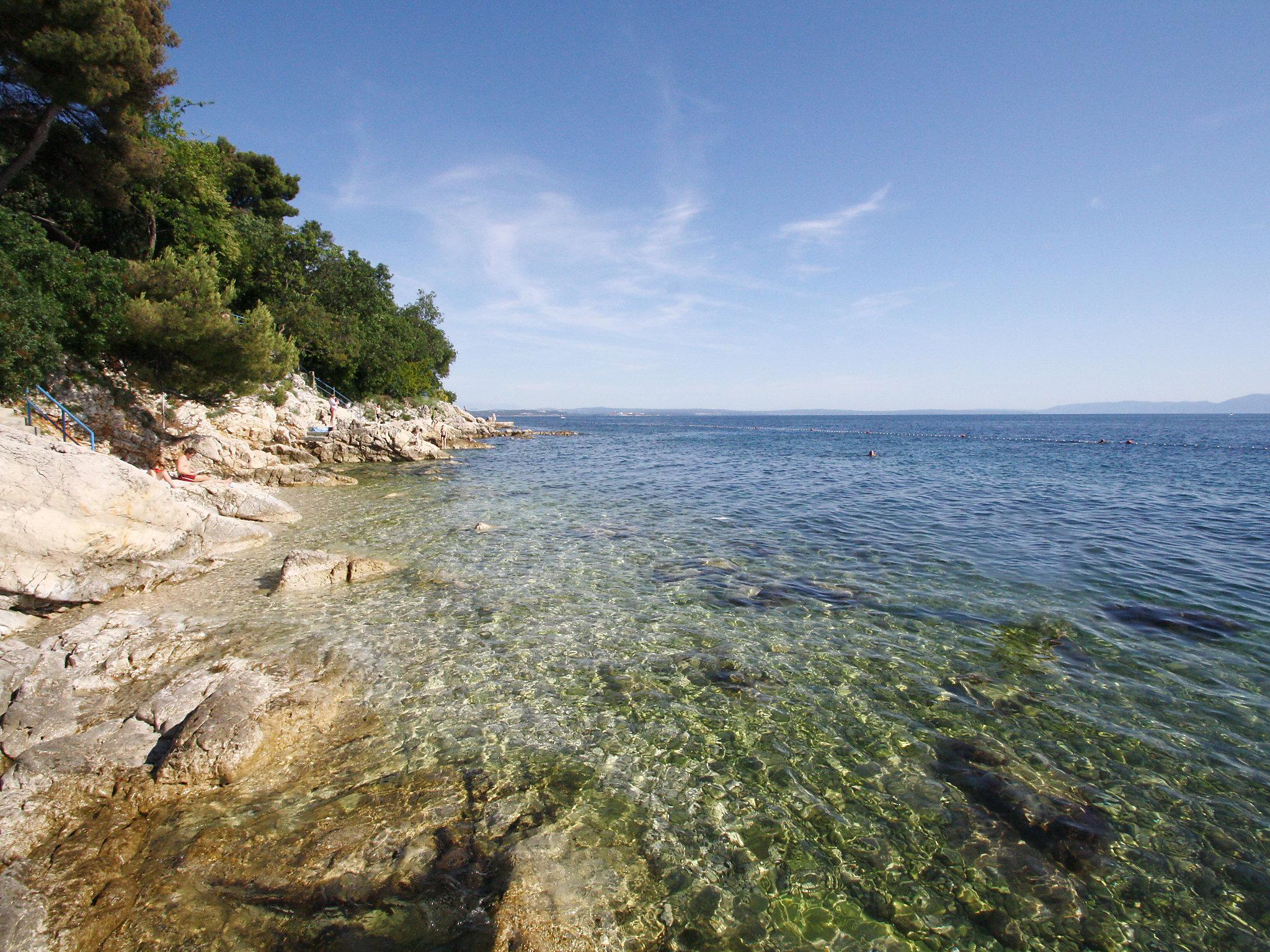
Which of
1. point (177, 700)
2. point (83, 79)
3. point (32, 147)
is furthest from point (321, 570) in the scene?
point (32, 147)

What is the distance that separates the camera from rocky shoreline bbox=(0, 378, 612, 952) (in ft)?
14.2

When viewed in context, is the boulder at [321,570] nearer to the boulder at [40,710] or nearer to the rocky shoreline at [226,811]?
the rocky shoreline at [226,811]

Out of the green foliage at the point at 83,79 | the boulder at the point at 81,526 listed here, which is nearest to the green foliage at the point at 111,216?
the green foliage at the point at 83,79

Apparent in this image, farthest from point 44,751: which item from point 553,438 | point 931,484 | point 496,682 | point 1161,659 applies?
point 553,438

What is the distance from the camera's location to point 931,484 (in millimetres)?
31172

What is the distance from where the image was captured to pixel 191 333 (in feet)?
68.5

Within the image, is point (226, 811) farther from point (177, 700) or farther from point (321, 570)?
point (321, 570)

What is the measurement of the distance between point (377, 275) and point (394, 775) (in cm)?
6296

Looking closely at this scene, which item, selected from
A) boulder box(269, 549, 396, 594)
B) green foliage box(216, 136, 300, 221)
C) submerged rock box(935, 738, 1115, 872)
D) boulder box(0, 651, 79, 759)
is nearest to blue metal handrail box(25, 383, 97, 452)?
boulder box(269, 549, 396, 594)

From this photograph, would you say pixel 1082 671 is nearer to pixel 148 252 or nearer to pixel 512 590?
pixel 512 590

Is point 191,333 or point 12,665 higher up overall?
point 191,333

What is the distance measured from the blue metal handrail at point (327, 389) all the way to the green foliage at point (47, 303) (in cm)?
2258

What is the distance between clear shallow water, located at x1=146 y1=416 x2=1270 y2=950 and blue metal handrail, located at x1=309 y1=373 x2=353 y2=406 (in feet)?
95.3

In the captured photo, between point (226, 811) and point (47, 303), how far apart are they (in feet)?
67.4
